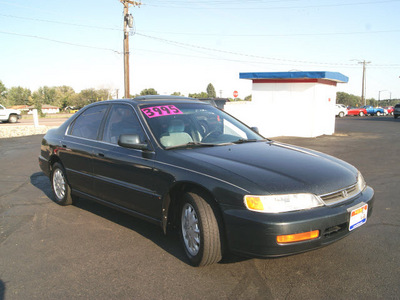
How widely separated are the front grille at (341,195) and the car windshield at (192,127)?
137 centimetres

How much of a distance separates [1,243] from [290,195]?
326 cm

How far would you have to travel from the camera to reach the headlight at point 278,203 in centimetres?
285

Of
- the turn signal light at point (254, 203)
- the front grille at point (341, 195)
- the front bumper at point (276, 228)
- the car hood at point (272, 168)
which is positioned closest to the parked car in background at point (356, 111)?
the car hood at point (272, 168)

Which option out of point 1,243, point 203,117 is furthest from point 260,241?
point 1,243

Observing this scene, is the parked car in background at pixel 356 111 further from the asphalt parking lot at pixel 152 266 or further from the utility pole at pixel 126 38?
the asphalt parking lot at pixel 152 266

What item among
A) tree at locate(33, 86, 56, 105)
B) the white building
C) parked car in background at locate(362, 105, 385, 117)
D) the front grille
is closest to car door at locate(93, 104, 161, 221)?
the front grille

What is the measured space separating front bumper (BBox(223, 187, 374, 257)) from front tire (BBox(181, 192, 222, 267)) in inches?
6.3

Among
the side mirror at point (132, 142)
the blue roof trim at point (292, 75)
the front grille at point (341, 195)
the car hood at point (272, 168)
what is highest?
the blue roof trim at point (292, 75)

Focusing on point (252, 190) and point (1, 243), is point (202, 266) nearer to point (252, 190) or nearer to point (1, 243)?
point (252, 190)

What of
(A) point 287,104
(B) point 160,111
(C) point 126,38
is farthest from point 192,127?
(C) point 126,38

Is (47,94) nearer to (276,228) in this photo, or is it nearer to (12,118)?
(12,118)

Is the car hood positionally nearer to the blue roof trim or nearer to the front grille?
the front grille

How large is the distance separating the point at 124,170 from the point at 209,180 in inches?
51.4

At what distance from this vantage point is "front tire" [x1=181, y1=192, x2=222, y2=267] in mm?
3092
